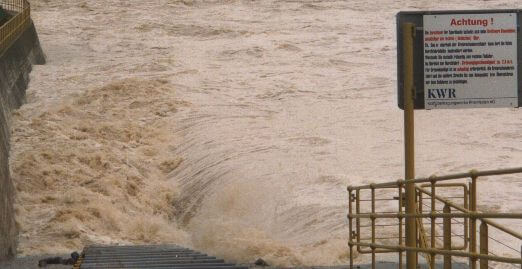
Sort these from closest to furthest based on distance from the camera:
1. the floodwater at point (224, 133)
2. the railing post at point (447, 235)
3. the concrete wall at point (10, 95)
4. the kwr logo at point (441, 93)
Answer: the railing post at point (447, 235) → the kwr logo at point (441, 93) → the concrete wall at point (10, 95) → the floodwater at point (224, 133)

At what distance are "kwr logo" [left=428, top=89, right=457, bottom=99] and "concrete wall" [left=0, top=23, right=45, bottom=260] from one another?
6.11 metres

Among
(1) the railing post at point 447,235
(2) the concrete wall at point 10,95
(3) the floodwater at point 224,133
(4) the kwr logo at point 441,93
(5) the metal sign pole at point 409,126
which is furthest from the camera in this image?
(3) the floodwater at point 224,133

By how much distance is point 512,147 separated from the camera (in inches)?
738

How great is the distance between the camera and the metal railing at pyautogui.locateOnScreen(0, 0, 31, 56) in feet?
68.5

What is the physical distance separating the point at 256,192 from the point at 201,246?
7.97ft

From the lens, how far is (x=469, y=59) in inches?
244

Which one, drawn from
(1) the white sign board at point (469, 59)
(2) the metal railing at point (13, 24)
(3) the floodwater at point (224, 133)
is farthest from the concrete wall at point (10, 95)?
(1) the white sign board at point (469, 59)

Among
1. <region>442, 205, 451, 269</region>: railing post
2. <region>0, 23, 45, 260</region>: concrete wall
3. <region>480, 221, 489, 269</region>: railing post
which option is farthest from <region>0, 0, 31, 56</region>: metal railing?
<region>480, 221, 489, 269</region>: railing post

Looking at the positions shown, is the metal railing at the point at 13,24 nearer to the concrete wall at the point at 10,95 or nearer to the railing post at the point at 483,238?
the concrete wall at the point at 10,95

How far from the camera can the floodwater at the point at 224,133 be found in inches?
608

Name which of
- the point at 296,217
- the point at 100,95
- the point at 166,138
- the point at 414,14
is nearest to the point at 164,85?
the point at 100,95

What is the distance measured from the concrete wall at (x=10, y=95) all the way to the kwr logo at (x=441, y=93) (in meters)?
A: 6.11

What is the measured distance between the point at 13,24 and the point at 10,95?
2067 millimetres

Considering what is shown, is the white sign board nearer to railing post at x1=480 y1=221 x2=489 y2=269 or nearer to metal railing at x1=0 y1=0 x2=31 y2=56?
railing post at x1=480 y1=221 x2=489 y2=269
